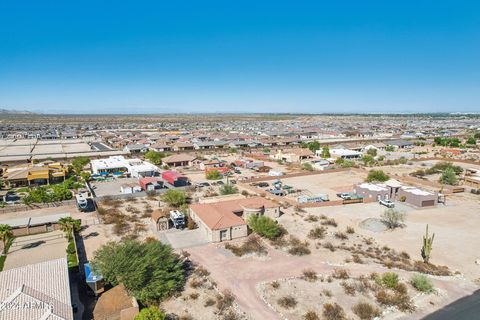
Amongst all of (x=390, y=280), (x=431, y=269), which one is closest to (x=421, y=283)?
(x=390, y=280)

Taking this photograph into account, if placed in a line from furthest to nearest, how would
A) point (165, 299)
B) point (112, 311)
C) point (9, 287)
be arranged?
point (165, 299), point (112, 311), point (9, 287)

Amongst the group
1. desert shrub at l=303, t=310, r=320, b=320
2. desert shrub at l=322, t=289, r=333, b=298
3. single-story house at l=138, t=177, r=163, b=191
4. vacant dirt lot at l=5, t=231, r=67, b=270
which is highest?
single-story house at l=138, t=177, r=163, b=191

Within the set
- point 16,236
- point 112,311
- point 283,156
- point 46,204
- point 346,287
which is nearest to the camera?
point 112,311

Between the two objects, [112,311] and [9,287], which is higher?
[9,287]

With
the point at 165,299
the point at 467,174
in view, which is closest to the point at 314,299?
the point at 165,299

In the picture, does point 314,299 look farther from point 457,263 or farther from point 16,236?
point 16,236

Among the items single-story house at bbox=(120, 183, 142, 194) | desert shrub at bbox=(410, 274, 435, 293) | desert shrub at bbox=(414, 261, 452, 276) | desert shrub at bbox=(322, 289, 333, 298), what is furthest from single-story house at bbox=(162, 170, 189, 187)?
desert shrub at bbox=(410, 274, 435, 293)

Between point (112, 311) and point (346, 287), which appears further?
point (346, 287)

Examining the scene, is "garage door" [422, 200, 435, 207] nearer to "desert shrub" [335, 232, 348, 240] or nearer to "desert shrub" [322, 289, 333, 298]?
"desert shrub" [335, 232, 348, 240]
